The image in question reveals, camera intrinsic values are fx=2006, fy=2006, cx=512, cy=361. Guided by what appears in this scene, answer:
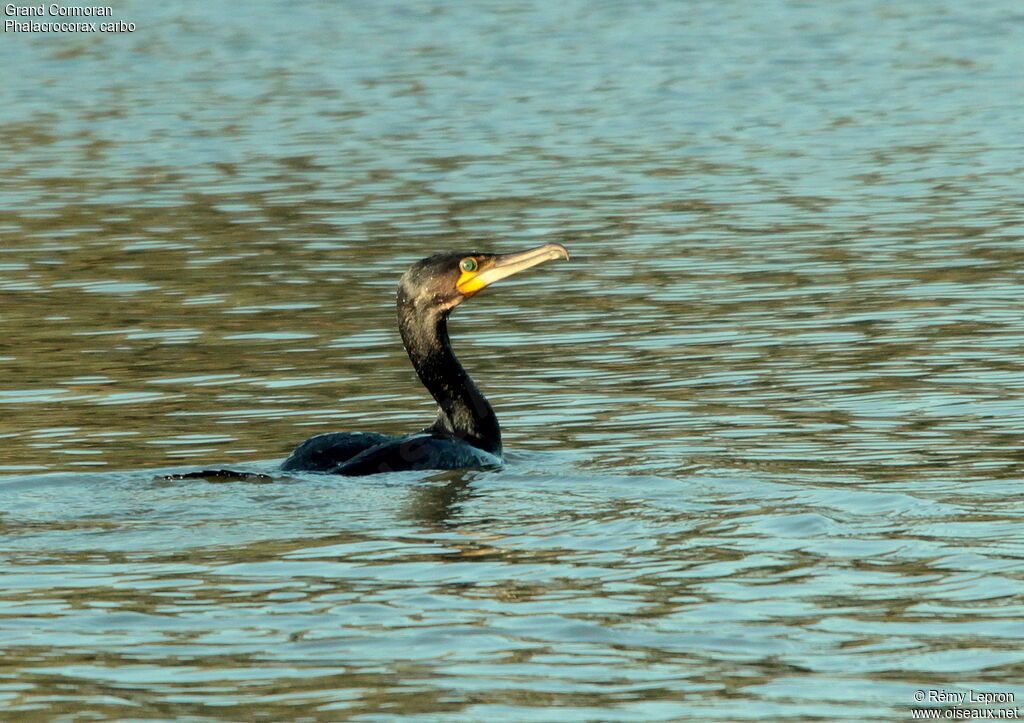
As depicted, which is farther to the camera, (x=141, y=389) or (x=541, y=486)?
(x=141, y=389)

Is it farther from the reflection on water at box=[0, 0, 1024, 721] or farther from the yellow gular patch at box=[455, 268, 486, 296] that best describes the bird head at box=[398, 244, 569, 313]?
the reflection on water at box=[0, 0, 1024, 721]

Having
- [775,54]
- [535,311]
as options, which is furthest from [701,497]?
[775,54]

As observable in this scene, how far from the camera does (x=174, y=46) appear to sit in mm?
37562

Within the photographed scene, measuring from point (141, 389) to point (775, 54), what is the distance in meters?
22.8

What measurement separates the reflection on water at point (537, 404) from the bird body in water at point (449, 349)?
309 millimetres

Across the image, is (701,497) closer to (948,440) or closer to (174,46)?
(948,440)

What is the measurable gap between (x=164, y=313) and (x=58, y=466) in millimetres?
4780

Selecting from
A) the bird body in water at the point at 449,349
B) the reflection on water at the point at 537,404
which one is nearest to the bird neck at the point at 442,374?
the bird body in water at the point at 449,349

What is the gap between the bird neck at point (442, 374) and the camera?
10.6m

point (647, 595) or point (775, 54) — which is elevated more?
point (647, 595)

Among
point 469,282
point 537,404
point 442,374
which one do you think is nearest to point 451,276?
point 469,282

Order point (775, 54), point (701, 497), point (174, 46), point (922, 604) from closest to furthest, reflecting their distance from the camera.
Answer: point (922, 604), point (701, 497), point (775, 54), point (174, 46)

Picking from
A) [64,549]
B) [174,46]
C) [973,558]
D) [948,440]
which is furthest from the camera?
[174,46]

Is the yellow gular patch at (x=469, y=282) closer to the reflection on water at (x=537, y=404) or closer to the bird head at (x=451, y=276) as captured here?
the bird head at (x=451, y=276)
